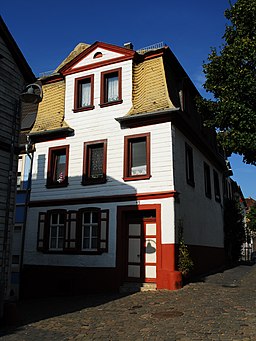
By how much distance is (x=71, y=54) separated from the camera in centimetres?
2169

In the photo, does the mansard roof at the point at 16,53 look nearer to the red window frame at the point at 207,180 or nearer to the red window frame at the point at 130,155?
the red window frame at the point at 130,155

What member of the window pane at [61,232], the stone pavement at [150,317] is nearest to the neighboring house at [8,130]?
the stone pavement at [150,317]

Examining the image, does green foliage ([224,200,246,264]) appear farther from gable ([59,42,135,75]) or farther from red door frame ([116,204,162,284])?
gable ([59,42,135,75])

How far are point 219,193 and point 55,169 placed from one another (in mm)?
10691

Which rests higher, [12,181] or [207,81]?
[207,81]

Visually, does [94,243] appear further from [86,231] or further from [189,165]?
[189,165]

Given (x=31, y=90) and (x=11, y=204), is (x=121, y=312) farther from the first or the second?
(x=31, y=90)

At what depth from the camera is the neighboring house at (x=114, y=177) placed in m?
14.3

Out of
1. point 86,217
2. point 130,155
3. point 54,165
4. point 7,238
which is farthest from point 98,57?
point 7,238

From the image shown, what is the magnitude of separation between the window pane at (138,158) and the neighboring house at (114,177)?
0.04 metres

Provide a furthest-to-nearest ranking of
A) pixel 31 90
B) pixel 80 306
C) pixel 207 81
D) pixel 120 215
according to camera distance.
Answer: pixel 207 81
pixel 120 215
pixel 80 306
pixel 31 90

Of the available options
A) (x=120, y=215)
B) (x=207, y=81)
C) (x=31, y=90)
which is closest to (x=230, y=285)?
(x=120, y=215)

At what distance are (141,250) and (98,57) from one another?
9149 millimetres

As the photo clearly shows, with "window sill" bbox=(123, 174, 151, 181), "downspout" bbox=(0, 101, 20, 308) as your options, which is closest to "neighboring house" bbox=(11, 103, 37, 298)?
"window sill" bbox=(123, 174, 151, 181)
